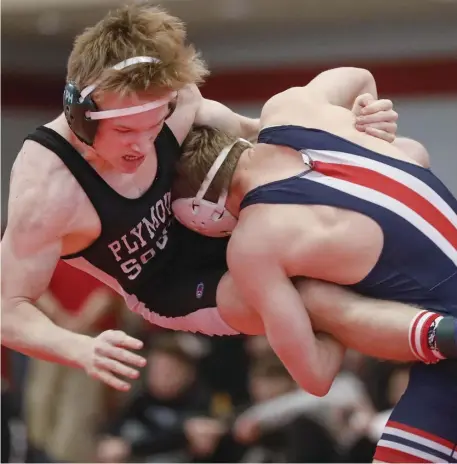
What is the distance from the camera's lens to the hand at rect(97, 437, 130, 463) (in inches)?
173

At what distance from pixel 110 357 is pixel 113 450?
2.40m

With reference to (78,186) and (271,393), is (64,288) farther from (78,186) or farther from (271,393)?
(78,186)

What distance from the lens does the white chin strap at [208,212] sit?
94.4 inches

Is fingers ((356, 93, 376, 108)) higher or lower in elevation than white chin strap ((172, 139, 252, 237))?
higher

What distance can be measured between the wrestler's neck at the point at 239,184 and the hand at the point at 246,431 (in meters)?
2.08

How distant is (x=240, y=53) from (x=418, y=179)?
Answer: 341 centimetres

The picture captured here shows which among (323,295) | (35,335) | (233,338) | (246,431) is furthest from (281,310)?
(233,338)

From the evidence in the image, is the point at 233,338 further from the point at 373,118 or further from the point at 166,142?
the point at 373,118

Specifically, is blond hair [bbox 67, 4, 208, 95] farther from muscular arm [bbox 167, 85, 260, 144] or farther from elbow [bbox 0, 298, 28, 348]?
elbow [bbox 0, 298, 28, 348]

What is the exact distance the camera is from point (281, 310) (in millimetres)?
2178

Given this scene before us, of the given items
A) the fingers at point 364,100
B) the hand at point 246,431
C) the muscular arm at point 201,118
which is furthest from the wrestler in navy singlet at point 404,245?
the hand at point 246,431

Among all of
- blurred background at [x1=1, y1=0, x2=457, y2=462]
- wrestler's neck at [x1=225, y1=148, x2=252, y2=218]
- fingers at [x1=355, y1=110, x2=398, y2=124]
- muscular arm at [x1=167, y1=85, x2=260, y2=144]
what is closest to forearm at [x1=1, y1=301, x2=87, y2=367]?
wrestler's neck at [x1=225, y1=148, x2=252, y2=218]

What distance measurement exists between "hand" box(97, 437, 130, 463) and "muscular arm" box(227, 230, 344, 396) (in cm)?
229

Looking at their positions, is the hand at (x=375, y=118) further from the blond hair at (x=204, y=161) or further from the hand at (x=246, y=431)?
the hand at (x=246, y=431)
